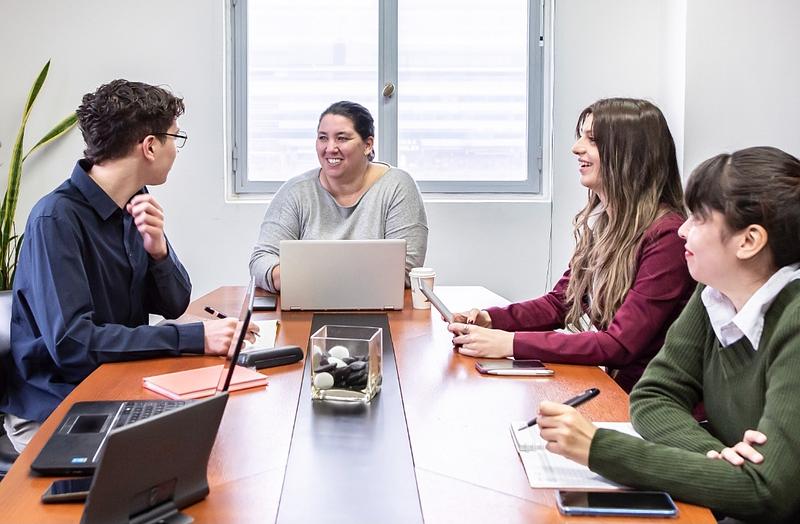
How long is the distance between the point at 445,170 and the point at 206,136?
124cm

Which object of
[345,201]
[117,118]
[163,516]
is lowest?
[163,516]

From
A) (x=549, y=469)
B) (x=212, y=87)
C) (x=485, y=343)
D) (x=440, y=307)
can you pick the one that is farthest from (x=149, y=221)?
(x=212, y=87)

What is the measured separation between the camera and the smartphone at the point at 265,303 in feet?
8.09

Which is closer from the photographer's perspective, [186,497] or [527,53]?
[186,497]

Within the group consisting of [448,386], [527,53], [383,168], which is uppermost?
[527,53]

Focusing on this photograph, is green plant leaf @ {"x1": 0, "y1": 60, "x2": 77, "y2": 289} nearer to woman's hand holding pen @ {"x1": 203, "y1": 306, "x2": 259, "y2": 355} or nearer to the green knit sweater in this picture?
woman's hand holding pen @ {"x1": 203, "y1": 306, "x2": 259, "y2": 355}

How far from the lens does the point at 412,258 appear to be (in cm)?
293

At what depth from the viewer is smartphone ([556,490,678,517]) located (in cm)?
102

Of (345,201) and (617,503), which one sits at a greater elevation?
(345,201)

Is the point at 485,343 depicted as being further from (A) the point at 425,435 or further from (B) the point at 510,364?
(A) the point at 425,435

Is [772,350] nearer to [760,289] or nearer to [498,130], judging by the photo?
[760,289]

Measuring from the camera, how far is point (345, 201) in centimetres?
315

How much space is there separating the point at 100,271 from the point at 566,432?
50.2 inches

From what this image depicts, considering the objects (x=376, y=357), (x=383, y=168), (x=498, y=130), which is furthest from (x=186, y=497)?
(x=498, y=130)
